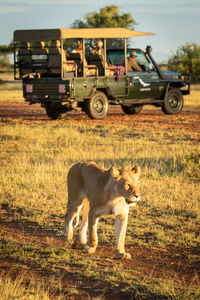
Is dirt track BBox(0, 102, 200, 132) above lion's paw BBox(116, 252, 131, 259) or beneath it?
beneath

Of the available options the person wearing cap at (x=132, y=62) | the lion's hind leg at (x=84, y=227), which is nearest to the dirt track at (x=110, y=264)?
the lion's hind leg at (x=84, y=227)

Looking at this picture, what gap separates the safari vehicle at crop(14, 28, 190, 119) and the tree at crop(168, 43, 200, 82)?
23.2 m

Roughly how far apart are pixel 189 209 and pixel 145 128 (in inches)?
339

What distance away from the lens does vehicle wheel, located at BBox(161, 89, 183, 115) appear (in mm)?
18719

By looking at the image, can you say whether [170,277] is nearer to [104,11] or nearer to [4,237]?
[4,237]

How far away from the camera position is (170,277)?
4879 mm

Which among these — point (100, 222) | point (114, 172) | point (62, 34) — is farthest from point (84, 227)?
point (62, 34)

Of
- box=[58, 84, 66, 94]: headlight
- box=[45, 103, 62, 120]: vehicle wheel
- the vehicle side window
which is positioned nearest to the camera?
box=[58, 84, 66, 94]: headlight

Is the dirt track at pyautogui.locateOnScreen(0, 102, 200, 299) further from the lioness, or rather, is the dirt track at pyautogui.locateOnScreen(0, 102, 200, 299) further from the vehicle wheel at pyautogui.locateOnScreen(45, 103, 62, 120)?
the vehicle wheel at pyautogui.locateOnScreen(45, 103, 62, 120)

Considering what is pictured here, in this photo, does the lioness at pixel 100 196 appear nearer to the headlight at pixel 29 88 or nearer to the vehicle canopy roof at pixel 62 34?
the vehicle canopy roof at pixel 62 34

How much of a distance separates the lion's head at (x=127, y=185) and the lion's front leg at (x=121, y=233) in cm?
29

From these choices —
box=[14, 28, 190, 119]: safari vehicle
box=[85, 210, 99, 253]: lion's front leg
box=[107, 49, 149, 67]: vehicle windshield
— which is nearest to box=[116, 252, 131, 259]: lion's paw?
box=[85, 210, 99, 253]: lion's front leg

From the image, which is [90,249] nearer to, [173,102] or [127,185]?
[127,185]

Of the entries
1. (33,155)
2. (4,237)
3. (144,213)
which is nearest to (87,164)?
(4,237)
